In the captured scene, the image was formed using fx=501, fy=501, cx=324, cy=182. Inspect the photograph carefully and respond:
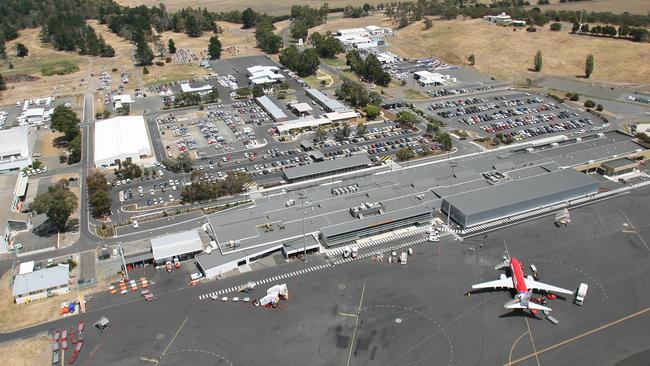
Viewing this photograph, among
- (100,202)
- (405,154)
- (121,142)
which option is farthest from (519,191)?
(121,142)

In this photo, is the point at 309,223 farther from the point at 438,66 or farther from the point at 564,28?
the point at 564,28

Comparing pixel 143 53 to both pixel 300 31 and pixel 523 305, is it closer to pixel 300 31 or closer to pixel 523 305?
pixel 300 31

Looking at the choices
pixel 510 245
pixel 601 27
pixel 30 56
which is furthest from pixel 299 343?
pixel 30 56

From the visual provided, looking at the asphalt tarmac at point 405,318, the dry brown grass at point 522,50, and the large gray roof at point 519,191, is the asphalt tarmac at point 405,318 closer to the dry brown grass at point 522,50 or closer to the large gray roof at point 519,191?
the large gray roof at point 519,191

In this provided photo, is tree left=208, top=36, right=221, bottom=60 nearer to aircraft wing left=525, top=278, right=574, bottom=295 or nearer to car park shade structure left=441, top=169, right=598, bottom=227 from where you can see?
car park shade structure left=441, top=169, right=598, bottom=227

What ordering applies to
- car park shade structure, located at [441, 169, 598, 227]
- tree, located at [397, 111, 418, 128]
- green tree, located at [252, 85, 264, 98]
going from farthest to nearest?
green tree, located at [252, 85, 264, 98]
tree, located at [397, 111, 418, 128]
car park shade structure, located at [441, 169, 598, 227]

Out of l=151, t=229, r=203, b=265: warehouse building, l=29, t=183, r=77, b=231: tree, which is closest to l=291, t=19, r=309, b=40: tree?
l=29, t=183, r=77, b=231: tree

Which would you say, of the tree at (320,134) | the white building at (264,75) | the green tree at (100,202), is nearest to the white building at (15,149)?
the green tree at (100,202)
